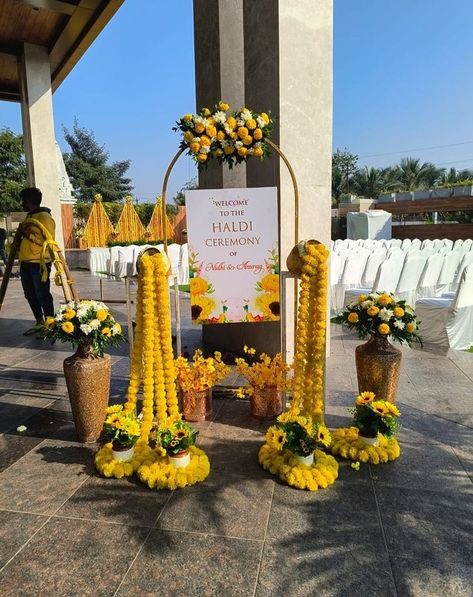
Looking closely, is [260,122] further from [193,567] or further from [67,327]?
[193,567]

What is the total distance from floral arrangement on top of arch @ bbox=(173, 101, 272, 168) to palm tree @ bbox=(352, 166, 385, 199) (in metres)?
40.7

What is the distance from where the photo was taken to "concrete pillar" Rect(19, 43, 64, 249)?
363 inches

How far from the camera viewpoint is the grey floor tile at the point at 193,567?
5.16 ft

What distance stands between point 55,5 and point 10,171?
62.6 ft

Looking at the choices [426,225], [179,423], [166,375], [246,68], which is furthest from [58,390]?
[426,225]

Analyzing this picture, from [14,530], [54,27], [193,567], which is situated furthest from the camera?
[54,27]

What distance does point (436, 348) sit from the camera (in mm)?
4766

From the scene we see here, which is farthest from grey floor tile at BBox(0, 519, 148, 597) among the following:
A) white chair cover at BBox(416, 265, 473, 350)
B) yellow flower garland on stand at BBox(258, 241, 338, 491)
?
white chair cover at BBox(416, 265, 473, 350)

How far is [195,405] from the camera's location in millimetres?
2939

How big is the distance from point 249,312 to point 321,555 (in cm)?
170

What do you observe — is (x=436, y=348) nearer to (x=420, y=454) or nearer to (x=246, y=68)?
(x=420, y=454)

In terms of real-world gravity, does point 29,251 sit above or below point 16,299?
above

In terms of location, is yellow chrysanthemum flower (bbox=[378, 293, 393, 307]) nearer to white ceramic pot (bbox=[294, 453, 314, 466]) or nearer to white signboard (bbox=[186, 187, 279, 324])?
white signboard (bbox=[186, 187, 279, 324])

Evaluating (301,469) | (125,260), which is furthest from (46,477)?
(125,260)
